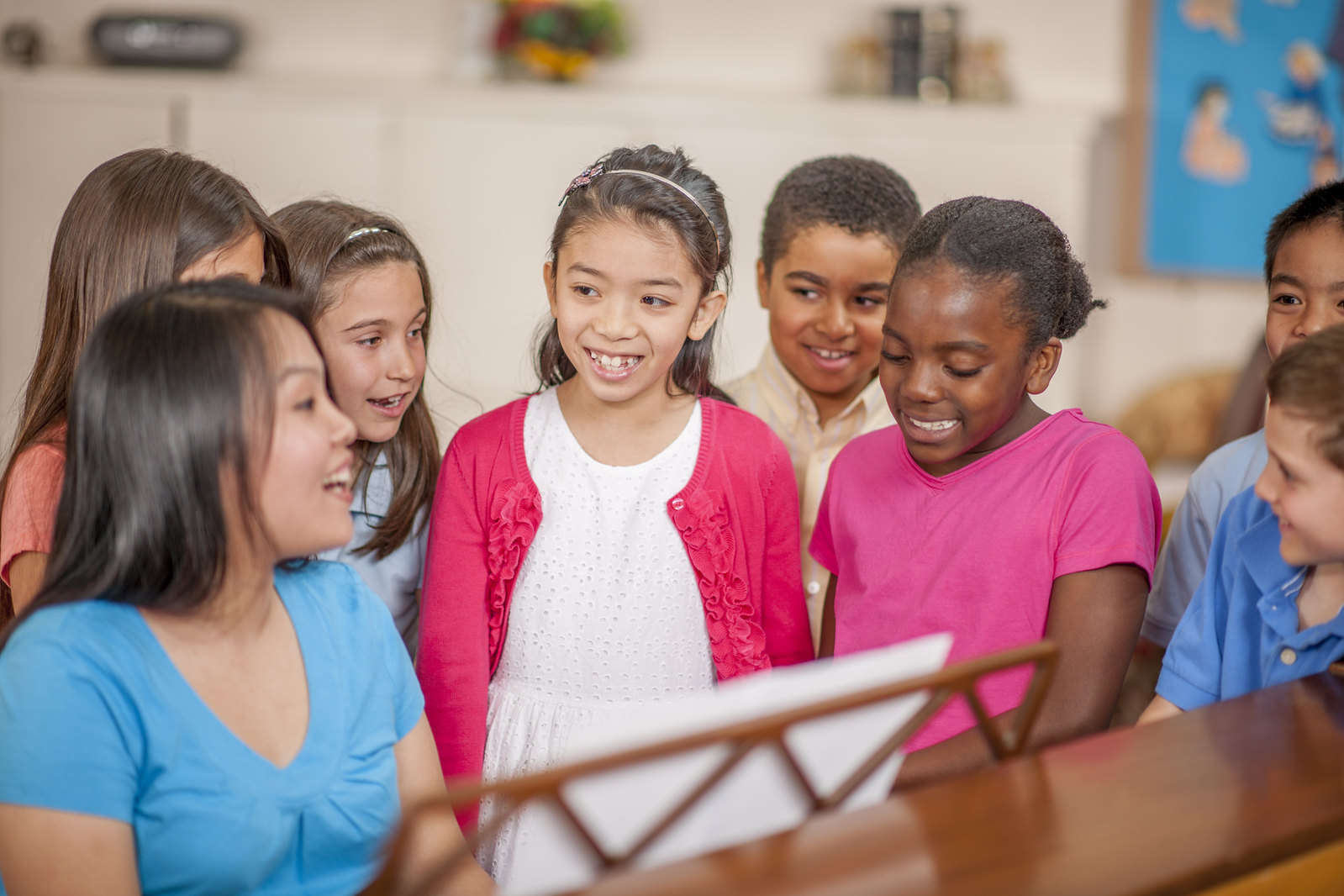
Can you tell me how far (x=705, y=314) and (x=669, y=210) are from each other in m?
0.16

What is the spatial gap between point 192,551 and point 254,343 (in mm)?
199

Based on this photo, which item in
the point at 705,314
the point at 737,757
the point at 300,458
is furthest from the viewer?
the point at 705,314

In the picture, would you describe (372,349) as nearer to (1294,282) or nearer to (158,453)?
(158,453)

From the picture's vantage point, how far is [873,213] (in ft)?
6.59

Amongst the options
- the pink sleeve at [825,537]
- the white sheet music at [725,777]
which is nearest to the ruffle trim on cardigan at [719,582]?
the pink sleeve at [825,537]

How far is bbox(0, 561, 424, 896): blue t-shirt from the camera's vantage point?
1.05 meters

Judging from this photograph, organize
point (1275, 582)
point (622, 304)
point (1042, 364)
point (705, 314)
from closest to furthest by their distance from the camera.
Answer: point (1275, 582), point (1042, 364), point (622, 304), point (705, 314)

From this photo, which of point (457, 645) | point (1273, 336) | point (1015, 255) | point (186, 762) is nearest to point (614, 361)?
point (457, 645)

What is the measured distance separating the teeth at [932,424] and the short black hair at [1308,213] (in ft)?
Result: 2.01

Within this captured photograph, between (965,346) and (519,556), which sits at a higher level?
(965,346)

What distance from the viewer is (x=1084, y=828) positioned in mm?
869

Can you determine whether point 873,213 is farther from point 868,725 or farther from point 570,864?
point 570,864

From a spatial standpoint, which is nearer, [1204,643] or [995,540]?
[1204,643]

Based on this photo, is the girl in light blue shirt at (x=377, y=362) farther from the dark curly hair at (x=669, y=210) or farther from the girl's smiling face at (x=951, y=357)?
the girl's smiling face at (x=951, y=357)
